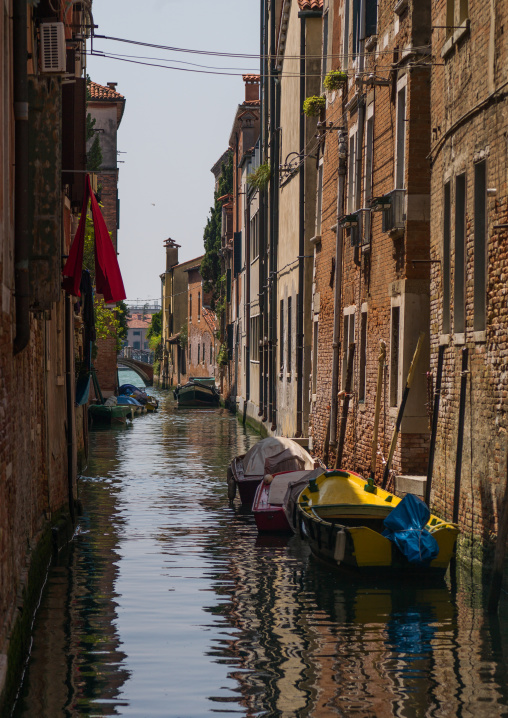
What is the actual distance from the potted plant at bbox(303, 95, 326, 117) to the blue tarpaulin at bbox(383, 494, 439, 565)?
40.7 ft

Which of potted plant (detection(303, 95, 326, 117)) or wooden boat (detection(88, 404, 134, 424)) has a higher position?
potted plant (detection(303, 95, 326, 117))

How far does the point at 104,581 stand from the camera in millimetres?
12500

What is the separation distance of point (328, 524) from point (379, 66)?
7.26m

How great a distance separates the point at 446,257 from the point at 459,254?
534 millimetres

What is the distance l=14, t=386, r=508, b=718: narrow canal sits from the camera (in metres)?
7.85

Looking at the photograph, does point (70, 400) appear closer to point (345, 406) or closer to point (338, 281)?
point (345, 406)

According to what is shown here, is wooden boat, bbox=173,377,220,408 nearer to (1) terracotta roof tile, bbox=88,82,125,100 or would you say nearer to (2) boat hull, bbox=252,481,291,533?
(1) terracotta roof tile, bbox=88,82,125,100

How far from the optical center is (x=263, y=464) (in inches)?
741

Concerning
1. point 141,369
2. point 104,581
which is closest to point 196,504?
point 104,581

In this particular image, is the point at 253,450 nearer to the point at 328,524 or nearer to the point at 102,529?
the point at 102,529

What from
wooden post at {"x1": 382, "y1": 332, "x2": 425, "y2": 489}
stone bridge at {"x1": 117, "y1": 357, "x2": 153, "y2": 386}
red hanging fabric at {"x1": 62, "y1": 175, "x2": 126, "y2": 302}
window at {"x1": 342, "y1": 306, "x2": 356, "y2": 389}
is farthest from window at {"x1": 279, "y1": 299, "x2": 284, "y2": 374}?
stone bridge at {"x1": 117, "y1": 357, "x2": 153, "y2": 386}

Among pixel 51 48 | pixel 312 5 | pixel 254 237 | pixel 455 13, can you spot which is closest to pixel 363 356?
pixel 455 13

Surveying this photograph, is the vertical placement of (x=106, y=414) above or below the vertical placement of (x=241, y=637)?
above

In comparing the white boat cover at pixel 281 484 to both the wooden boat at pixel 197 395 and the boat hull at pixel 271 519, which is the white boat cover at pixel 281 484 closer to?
the boat hull at pixel 271 519
